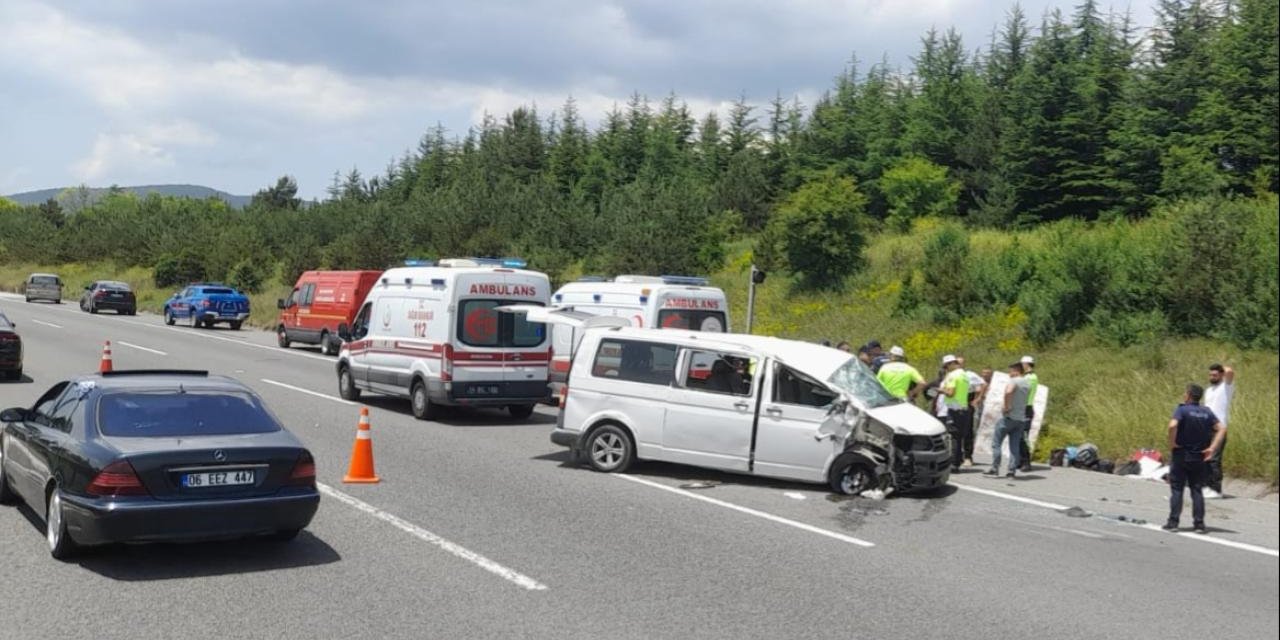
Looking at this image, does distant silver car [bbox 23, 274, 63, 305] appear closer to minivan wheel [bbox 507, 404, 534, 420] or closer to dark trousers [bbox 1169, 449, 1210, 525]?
minivan wheel [bbox 507, 404, 534, 420]

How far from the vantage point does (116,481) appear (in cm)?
749

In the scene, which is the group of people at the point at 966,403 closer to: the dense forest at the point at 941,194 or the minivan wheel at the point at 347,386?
the dense forest at the point at 941,194

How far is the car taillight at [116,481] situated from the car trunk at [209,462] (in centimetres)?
5

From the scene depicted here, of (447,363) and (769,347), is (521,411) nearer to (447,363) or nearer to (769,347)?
(447,363)

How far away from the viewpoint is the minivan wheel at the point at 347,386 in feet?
64.8

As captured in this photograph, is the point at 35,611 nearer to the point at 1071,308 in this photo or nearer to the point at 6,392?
the point at 1071,308

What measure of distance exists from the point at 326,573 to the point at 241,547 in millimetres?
1238

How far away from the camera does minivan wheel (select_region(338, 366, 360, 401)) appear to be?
1977cm

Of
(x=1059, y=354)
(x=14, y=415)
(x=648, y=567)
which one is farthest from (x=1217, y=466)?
(x=14, y=415)

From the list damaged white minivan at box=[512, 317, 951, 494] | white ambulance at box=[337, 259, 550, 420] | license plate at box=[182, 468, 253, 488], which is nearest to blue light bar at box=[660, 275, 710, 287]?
white ambulance at box=[337, 259, 550, 420]

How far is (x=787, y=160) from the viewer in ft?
197

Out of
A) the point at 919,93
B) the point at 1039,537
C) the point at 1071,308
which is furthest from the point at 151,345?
the point at 919,93

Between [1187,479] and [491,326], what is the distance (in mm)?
10793

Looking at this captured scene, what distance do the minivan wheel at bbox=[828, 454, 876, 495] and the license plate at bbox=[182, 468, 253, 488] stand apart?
22.5ft
